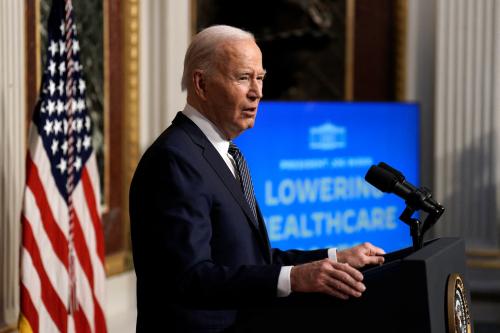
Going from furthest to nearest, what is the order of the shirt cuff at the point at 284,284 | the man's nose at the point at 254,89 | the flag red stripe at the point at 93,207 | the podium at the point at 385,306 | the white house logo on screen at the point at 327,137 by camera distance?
the white house logo on screen at the point at 327,137, the flag red stripe at the point at 93,207, the man's nose at the point at 254,89, the shirt cuff at the point at 284,284, the podium at the point at 385,306

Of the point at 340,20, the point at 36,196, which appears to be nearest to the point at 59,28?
the point at 36,196

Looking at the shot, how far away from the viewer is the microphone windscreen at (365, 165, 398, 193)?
2.46 m

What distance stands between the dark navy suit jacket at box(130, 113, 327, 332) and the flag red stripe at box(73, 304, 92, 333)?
1652mm

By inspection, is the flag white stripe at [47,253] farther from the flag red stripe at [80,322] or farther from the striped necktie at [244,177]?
the striped necktie at [244,177]

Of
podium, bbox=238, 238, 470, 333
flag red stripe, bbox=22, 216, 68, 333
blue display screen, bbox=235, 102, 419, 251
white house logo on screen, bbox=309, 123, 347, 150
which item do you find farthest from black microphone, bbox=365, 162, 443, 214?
white house logo on screen, bbox=309, 123, 347, 150

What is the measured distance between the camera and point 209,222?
2463 mm

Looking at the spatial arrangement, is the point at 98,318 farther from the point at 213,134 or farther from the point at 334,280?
the point at 334,280

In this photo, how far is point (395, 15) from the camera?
7.07 meters

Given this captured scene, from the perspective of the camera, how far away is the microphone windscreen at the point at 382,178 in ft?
8.07

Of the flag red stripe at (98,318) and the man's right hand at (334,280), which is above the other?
the man's right hand at (334,280)

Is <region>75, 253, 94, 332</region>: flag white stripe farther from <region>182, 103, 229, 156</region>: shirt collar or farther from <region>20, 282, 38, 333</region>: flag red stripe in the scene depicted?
<region>182, 103, 229, 156</region>: shirt collar

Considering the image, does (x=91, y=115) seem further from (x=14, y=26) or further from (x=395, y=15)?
(x=395, y=15)

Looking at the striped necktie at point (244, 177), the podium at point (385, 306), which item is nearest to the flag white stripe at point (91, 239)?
the striped necktie at point (244, 177)

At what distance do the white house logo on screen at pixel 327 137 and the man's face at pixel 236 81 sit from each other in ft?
9.96
